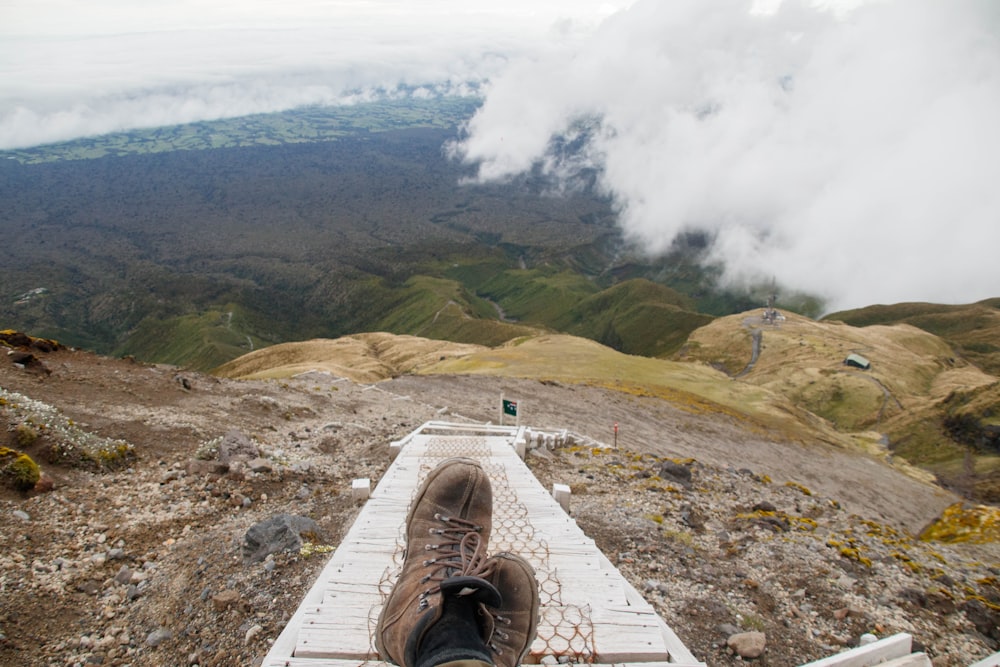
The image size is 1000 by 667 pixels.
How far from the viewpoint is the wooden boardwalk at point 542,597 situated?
4.95 meters

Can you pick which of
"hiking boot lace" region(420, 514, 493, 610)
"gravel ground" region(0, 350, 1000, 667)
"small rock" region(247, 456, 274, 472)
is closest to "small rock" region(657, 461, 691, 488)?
"gravel ground" region(0, 350, 1000, 667)

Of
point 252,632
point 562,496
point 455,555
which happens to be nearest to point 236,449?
point 252,632

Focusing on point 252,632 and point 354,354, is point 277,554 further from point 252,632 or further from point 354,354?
point 354,354

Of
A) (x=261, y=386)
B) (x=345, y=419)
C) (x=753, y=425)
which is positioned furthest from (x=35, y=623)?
(x=753, y=425)

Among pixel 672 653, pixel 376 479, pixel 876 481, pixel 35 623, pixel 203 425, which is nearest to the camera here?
pixel 672 653

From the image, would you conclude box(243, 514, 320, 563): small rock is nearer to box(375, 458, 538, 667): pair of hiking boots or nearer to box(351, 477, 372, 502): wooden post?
box(351, 477, 372, 502): wooden post

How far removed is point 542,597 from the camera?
5.90 m

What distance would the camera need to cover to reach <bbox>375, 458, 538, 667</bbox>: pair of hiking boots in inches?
140

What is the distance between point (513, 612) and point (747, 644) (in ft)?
14.0

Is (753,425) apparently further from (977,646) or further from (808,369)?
(808,369)

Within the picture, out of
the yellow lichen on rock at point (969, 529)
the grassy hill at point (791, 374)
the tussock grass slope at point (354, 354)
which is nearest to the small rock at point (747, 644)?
the yellow lichen on rock at point (969, 529)

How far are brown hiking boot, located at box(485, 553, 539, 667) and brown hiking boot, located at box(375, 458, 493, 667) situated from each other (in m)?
0.20

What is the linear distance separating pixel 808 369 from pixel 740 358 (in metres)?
22.1

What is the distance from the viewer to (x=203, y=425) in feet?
47.5
